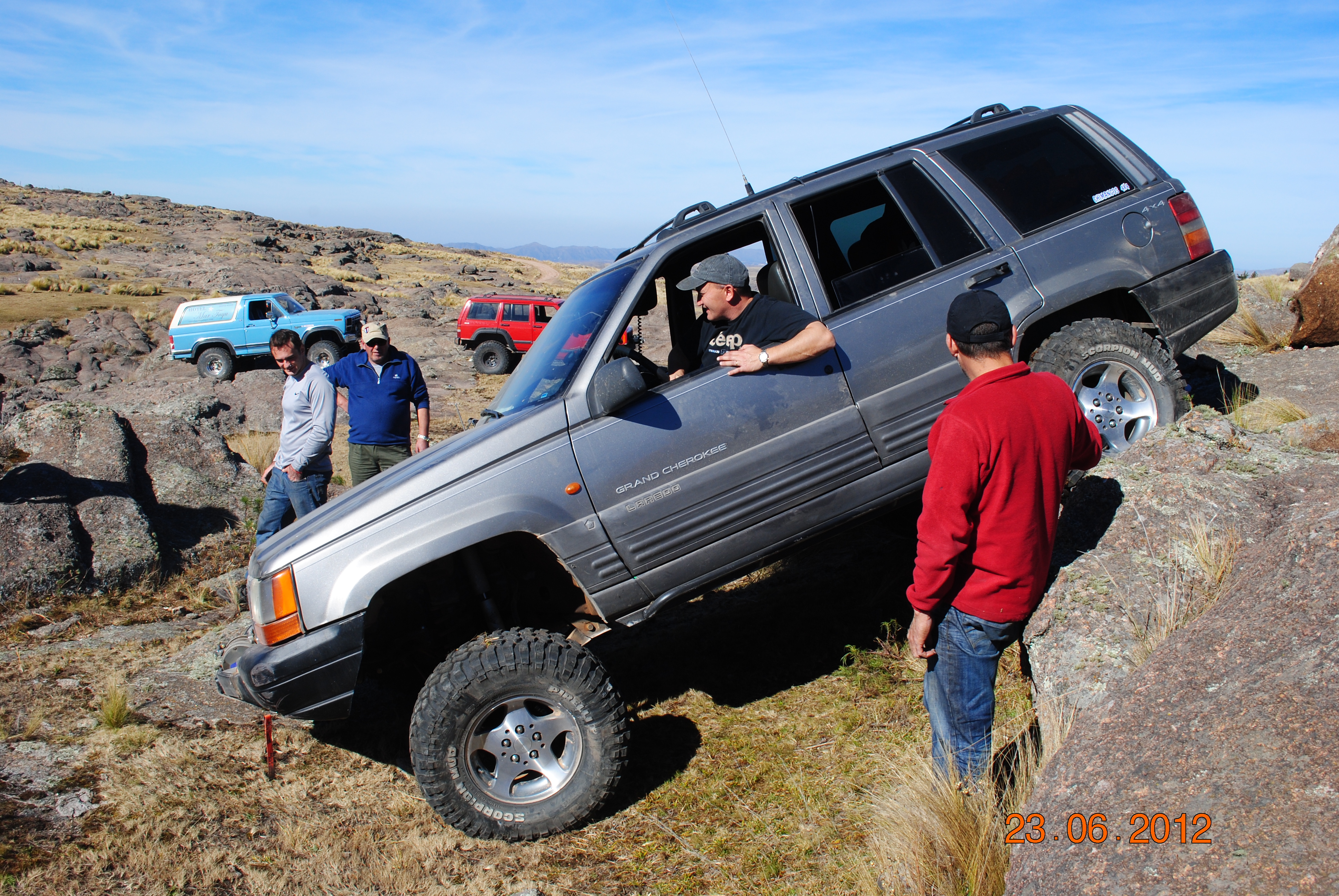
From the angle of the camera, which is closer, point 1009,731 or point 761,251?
point 1009,731

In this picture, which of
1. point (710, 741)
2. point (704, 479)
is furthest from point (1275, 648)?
point (710, 741)

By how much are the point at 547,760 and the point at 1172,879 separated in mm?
2506

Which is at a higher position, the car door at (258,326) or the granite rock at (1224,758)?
the car door at (258,326)

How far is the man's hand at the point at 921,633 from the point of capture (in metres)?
2.71

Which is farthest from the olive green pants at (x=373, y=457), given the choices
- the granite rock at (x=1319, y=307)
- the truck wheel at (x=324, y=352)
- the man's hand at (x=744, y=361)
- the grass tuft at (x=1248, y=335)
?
the truck wheel at (x=324, y=352)

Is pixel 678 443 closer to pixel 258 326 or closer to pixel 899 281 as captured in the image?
pixel 899 281

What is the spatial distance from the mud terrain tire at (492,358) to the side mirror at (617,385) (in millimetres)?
18037

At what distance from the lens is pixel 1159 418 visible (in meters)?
4.38

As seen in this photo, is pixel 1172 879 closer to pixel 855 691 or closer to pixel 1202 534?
pixel 1202 534

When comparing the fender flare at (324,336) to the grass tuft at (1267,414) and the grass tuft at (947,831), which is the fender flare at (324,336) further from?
the grass tuft at (947,831)

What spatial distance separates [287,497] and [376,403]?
95cm

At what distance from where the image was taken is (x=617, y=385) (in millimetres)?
3572

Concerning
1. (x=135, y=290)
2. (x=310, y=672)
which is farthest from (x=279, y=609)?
(x=135, y=290)

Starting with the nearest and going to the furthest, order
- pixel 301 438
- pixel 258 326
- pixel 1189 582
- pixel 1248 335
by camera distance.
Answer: pixel 1189 582 < pixel 301 438 < pixel 1248 335 < pixel 258 326
